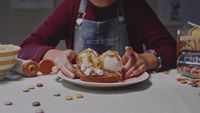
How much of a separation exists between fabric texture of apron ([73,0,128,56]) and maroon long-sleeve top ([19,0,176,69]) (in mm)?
23

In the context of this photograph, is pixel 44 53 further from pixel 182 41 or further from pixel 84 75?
pixel 182 41

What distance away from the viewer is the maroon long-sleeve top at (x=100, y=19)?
1.23m

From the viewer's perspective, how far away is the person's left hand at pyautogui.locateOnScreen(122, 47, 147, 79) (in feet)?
2.93

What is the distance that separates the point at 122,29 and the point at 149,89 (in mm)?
558

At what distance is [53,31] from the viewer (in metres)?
1.31

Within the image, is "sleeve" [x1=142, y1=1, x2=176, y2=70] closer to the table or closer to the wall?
the table

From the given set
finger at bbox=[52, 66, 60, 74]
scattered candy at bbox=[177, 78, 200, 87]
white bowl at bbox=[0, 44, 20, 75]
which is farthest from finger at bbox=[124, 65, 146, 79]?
white bowl at bbox=[0, 44, 20, 75]

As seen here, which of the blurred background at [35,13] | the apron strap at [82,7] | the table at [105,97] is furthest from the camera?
the blurred background at [35,13]

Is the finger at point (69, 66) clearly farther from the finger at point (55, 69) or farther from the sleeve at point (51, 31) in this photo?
the sleeve at point (51, 31)

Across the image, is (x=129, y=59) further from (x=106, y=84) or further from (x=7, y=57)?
(x=7, y=57)

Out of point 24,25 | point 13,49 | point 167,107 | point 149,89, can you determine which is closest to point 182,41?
point 149,89

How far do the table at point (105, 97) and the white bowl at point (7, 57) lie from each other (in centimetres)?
4

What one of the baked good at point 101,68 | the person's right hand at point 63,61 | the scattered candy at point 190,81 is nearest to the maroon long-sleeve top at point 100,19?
the person's right hand at point 63,61

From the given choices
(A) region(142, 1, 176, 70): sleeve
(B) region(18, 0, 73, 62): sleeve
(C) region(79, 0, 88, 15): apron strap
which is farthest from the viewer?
(C) region(79, 0, 88, 15): apron strap
